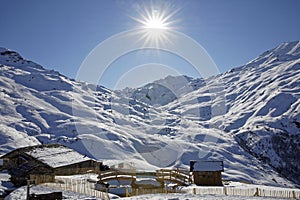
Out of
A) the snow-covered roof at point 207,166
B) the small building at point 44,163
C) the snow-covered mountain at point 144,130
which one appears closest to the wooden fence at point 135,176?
the snow-covered roof at point 207,166

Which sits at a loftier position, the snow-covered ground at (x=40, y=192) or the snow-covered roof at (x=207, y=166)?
the snow-covered roof at (x=207, y=166)

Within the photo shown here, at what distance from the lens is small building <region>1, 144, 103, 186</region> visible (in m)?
43.4

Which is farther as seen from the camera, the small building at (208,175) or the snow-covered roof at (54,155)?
the snow-covered roof at (54,155)

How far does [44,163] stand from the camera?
1922 inches

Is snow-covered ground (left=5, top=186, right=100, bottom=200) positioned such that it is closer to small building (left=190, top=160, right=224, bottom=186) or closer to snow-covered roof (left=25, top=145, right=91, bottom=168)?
snow-covered roof (left=25, top=145, right=91, bottom=168)

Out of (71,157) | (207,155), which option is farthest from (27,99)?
(71,157)

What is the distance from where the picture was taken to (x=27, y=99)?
148m

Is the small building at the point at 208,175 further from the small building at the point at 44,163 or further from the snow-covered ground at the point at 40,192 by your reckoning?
the snow-covered ground at the point at 40,192

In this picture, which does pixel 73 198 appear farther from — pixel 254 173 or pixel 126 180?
pixel 254 173

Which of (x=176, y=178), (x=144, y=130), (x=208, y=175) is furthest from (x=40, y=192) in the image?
(x=144, y=130)

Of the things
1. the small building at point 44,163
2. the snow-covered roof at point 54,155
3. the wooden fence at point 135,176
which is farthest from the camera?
the snow-covered roof at point 54,155

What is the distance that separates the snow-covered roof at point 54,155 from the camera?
165 feet

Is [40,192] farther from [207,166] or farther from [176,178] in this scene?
[207,166]

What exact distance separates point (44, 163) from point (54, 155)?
542cm
